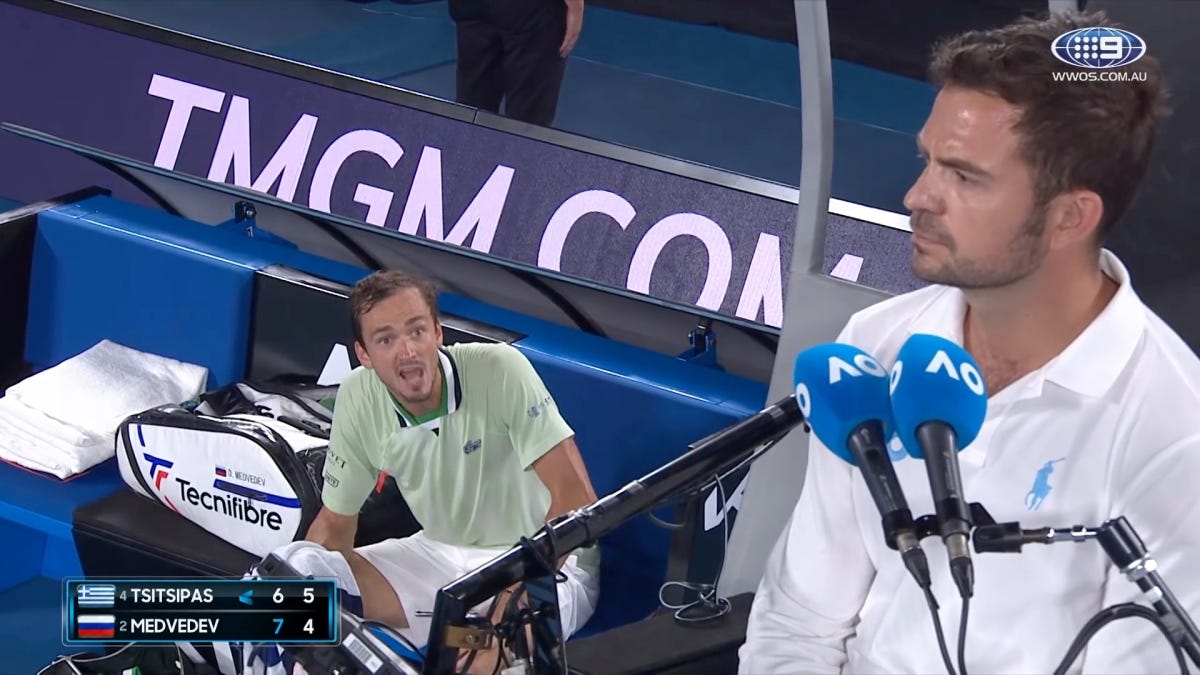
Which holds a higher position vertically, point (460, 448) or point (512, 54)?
point (512, 54)

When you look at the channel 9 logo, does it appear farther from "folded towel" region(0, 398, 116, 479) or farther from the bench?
"folded towel" region(0, 398, 116, 479)

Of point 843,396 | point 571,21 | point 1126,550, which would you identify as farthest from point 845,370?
point 571,21

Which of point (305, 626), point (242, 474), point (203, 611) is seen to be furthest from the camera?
point (242, 474)

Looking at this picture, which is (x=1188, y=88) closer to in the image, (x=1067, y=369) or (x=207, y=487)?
(x=1067, y=369)

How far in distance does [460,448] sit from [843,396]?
1.87m

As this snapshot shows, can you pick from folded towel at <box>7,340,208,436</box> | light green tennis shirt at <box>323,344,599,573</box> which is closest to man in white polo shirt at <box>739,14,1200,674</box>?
light green tennis shirt at <box>323,344,599,573</box>

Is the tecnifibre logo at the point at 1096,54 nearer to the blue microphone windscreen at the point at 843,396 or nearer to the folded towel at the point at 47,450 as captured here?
the blue microphone windscreen at the point at 843,396

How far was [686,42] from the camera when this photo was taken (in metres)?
7.68

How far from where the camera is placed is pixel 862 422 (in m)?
1.59

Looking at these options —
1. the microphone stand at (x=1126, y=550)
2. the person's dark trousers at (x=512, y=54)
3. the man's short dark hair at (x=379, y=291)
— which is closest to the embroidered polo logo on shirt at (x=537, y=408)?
the man's short dark hair at (x=379, y=291)

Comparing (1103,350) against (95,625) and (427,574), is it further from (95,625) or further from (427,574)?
(427,574)

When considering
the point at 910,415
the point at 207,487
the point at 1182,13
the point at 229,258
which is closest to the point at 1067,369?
the point at 910,415

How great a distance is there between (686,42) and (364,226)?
400cm

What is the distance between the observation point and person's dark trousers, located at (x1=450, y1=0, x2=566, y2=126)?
16.9 ft
